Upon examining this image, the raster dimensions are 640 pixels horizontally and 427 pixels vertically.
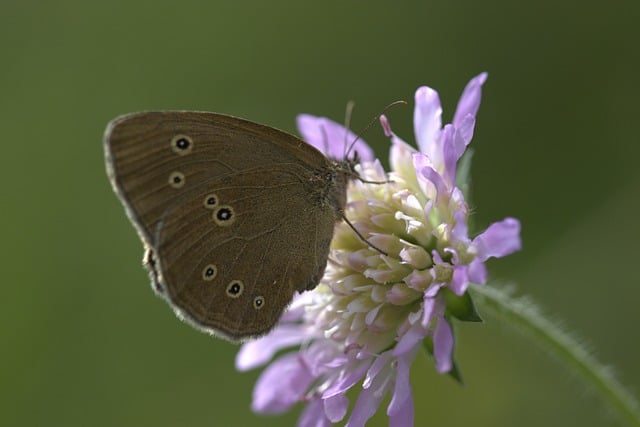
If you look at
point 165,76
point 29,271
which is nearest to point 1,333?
point 29,271

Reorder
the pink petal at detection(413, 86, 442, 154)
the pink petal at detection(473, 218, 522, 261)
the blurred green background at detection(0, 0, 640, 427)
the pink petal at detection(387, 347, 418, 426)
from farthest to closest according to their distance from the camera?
the blurred green background at detection(0, 0, 640, 427) → the pink petal at detection(413, 86, 442, 154) → the pink petal at detection(387, 347, 418, 426) → the pink petal at detection(473, 218, 522, 261)

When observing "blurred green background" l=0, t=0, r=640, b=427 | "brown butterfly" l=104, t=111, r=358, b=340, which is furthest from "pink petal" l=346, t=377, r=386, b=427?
"blurred green background" l=0, t=0, r=640, b=427

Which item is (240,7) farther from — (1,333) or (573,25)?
(1,333)

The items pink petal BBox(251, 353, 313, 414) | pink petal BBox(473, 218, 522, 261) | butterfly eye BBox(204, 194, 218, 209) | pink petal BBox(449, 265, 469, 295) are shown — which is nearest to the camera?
pink petal BBox(473, 218, 522, 261)

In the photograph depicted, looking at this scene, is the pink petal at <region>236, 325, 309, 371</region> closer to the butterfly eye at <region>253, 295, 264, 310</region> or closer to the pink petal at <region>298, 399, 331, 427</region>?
the pink petal at <region>298, 399, 331, 427</region>

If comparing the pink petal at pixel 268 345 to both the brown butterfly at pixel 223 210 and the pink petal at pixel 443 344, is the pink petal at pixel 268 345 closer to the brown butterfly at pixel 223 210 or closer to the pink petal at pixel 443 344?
the brown butterfly at pixel 223 210

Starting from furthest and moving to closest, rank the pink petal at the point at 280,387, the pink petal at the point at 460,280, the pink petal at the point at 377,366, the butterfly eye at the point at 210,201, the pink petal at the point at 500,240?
1. the pink petal at the point at 280,387
2. the butterfly eye at the point at 210,201
3. the pink petal at the point at 377,366
4. the pink petal at the point at 460,280
5. the pink petal at the point at 500,240

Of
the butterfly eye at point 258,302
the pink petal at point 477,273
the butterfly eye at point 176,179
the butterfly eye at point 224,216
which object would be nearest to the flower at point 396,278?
the pink petal at point 477,273

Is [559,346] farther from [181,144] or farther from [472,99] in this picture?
[181,144]
